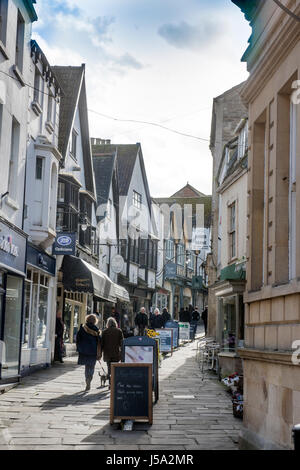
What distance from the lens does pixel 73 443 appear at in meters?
9.66

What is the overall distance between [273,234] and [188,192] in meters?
72.6

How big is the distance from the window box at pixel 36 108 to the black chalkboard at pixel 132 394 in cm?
994

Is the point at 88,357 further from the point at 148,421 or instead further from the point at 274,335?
the point at 274,335

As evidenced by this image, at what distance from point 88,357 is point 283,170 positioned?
845 centimetres

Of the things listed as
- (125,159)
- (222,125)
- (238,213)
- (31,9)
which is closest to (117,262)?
(222,125)

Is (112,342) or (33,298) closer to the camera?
(112,342)

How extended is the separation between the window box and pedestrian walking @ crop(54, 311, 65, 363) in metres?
6.73

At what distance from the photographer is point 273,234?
8938 millimetres

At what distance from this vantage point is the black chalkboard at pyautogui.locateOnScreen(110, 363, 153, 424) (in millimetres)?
11438

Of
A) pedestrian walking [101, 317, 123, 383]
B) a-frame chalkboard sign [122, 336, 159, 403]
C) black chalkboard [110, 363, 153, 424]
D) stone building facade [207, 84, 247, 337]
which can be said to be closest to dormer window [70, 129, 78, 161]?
stone building facade [207, 84, 247, 337]

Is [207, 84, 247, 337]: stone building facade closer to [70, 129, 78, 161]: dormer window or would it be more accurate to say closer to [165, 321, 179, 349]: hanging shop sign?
[165, 321, 179, 349]: hanging shop sign

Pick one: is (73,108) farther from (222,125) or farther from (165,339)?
(165,339)

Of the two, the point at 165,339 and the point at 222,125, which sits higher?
the point at 222,125

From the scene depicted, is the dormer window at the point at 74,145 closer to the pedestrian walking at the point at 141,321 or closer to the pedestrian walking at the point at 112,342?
the pedestrian walking at the point at 141,321
